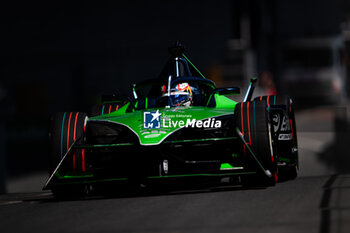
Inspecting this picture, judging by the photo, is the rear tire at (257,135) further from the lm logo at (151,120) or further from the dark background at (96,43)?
the dark background at (96,43)

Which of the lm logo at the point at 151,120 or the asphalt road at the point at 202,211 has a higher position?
the lm logo at the point at 151,120

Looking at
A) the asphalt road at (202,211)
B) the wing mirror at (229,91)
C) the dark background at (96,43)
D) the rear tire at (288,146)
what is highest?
the dark background at (96,43)

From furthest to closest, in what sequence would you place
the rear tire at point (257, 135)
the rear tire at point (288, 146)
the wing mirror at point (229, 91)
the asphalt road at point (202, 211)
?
the wing mirror at point (229, 91) < the rear tire at point (288, 146) < the rear tire at point (257, 135) < the asphalt road at point (202, 211)

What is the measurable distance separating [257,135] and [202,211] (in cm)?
163

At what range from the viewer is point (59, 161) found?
7574mm

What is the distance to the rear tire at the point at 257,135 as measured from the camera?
24.2 feet

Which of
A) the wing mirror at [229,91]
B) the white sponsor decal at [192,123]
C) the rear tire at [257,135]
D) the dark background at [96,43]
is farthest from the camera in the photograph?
the dark background at [96,43]

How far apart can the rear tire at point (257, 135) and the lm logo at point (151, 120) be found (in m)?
0.79

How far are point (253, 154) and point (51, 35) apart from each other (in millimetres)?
26516

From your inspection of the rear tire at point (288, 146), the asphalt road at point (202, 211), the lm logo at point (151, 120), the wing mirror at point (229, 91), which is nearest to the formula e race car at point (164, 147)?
the lm logo at point (151, 120)

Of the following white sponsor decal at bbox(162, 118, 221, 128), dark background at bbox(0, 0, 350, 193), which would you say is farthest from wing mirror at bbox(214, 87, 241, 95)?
dark background at bbox(0, 0, 350, 193)

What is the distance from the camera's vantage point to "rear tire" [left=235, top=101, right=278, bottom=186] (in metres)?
7.36

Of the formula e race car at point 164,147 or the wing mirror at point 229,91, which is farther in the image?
the wing mirror at point 229,91

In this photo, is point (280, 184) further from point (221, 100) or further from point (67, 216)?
point (67, 216)
